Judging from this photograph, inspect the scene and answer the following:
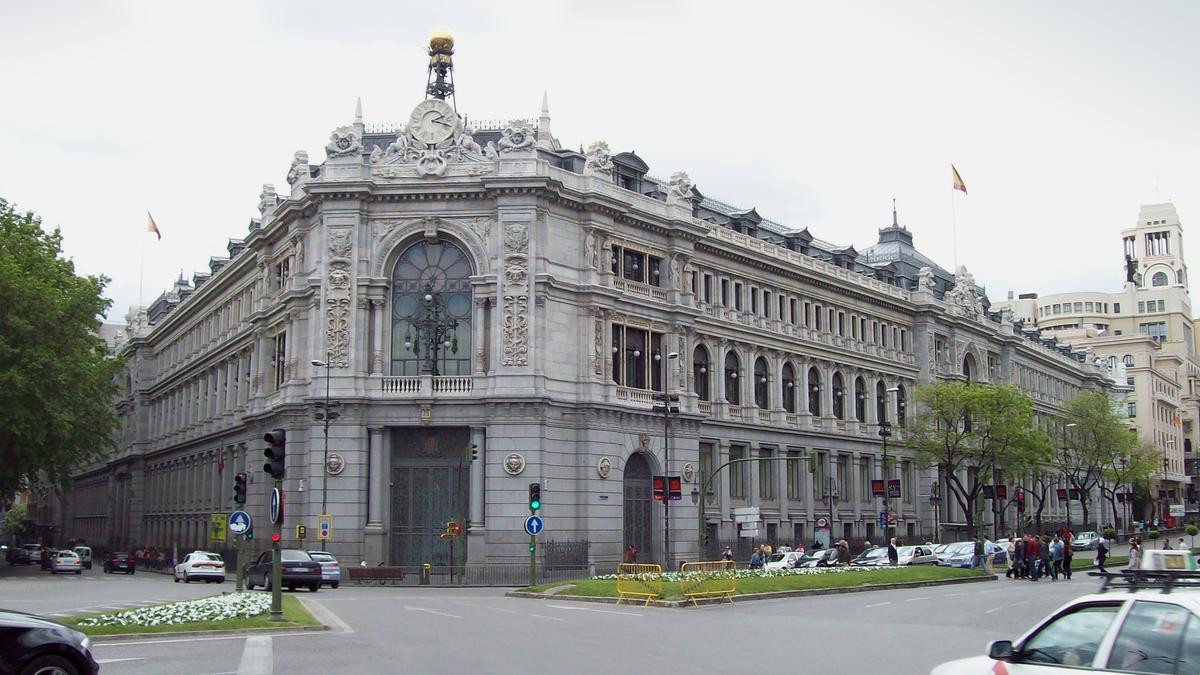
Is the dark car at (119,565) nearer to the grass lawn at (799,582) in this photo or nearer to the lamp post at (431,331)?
the lamp post at (431,331)

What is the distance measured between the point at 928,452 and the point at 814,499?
27.7 feet

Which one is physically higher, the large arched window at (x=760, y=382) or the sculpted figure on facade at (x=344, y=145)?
the sculpted figure on facade at (x=344, y=145)

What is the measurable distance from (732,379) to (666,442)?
1838 cm

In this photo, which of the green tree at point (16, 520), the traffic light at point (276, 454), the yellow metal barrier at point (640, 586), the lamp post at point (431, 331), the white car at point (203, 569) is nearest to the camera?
A: the traffic light at point (276, 454)

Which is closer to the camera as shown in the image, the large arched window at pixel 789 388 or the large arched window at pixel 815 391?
the large arched window at pixel 789 388

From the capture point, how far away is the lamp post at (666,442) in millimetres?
51112

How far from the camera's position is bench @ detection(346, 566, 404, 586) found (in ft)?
161

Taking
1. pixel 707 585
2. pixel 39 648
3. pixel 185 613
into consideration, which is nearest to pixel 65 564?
pixel 707 585

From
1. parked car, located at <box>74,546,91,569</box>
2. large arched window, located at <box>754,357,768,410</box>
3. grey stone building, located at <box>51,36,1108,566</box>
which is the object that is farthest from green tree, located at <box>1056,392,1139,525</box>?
parked car, located at <box>74,546,91,569</box>

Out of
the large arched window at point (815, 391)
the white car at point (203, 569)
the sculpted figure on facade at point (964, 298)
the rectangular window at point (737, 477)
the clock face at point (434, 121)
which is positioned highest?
the clock face at point (434, 121)

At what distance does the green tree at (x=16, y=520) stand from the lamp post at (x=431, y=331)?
364 ft

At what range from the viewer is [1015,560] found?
163ft

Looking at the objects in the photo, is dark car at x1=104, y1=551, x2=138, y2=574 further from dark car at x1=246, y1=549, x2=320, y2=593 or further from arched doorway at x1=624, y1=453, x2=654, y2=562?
dark car at x1=246, y1=549, x2=320, y2=593

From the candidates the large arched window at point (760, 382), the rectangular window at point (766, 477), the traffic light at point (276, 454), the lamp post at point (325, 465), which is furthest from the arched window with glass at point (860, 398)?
the traffic light at point (276, 454)
